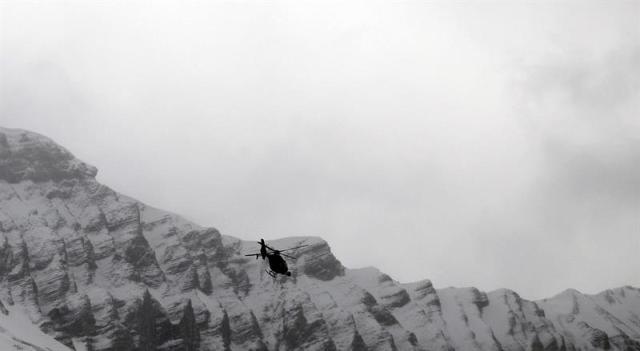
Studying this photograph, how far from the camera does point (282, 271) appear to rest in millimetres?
110500
